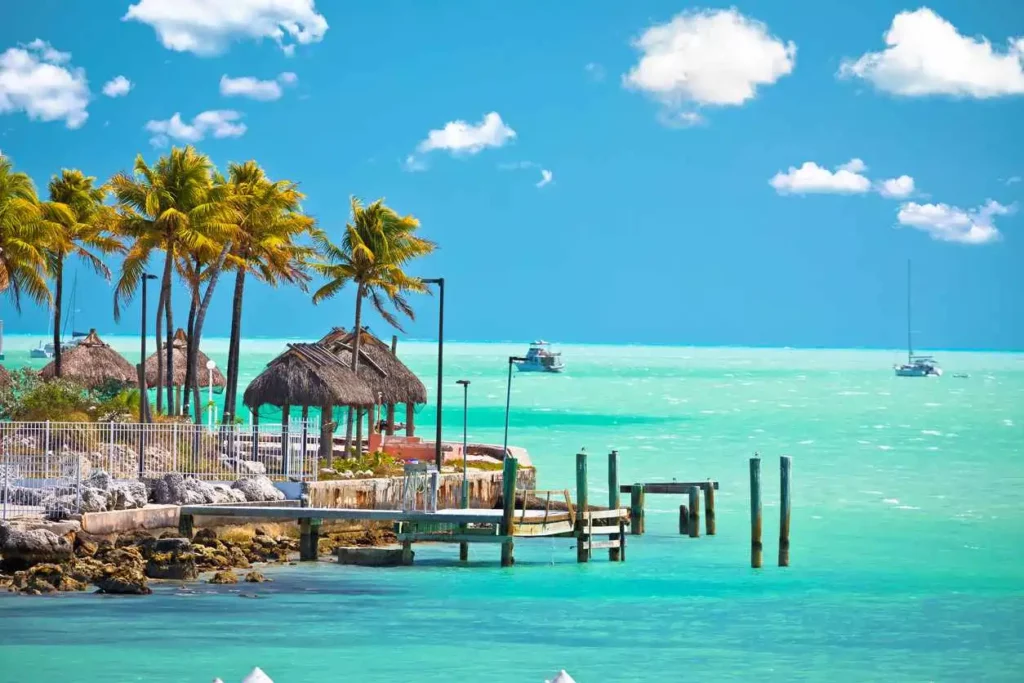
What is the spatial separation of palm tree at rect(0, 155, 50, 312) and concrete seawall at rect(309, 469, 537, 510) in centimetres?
1221

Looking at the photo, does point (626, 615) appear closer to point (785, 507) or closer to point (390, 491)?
point (785, 507)

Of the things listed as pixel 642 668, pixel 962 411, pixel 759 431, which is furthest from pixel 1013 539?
pixel 962 411

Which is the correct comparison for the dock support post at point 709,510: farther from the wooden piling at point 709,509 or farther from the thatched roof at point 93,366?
the thatched roof at point 93,366

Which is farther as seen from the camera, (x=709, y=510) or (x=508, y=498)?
(x=709, y=510)

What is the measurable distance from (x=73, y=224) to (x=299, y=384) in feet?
35.3

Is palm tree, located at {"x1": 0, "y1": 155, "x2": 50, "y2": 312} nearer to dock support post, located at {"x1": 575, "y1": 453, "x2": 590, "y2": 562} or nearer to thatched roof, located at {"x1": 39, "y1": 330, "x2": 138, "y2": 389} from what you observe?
thatched roof, located at {"x1": 39, "y1": 330, "x2": 138, "y2": 389}

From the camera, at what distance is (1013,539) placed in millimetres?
50250

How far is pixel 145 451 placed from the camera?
1526 inches

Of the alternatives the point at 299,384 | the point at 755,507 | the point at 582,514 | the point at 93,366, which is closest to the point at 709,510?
the point at 755,507

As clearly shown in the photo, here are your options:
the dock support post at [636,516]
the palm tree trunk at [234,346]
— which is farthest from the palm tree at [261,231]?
the dock support post at [636,516]

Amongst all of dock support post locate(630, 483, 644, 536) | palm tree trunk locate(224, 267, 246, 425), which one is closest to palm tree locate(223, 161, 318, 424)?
palm tree trunk locate(224, 267, 246, 425)

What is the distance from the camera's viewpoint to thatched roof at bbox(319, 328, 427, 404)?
50.0 metres

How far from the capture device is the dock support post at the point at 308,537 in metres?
36.5

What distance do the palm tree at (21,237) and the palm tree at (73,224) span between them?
2.70 ft
